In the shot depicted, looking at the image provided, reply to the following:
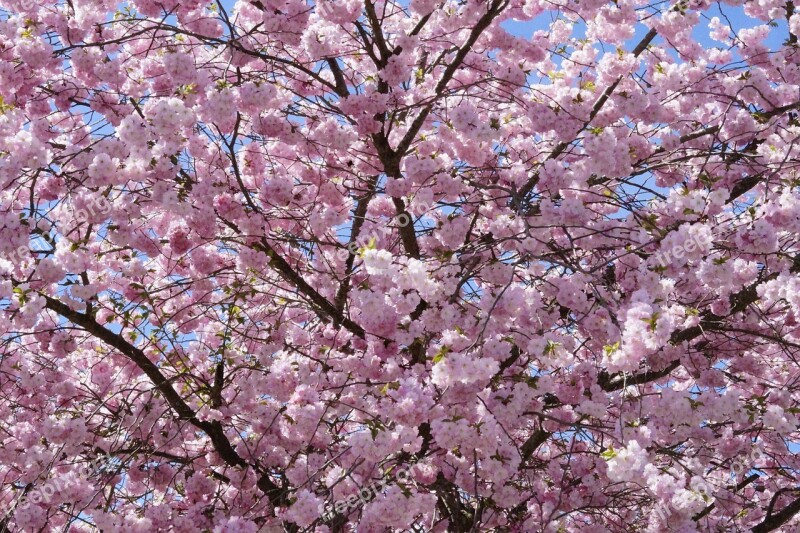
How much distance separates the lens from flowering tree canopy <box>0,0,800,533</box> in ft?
14.7

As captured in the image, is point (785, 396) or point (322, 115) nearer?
point (785, 396)

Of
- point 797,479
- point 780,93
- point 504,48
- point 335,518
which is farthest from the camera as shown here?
point 797,479

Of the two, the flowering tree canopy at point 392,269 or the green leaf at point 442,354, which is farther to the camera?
the flowering tree canopy at point 392,269

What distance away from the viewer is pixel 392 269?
4.15 metres

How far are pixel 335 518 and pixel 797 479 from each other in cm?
437

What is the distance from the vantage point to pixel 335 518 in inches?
178

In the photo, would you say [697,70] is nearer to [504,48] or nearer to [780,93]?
[780,93]

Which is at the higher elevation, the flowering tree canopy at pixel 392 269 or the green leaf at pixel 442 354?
the flowering tree canopy at pixel 392 269

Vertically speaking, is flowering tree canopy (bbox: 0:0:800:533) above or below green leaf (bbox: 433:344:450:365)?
above

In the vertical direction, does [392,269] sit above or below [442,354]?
above

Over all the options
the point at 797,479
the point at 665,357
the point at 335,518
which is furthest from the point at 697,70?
the point at 335,518

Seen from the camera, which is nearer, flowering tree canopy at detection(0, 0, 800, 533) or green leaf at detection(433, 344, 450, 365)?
green leaf at detection(433, 344, 450, 365)

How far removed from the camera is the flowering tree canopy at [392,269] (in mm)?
4477

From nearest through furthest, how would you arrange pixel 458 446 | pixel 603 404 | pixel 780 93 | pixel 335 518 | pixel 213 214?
pixel 458 446
pixel 335 518
pixel 603 404
pixel 213 214
pixel 780 93
